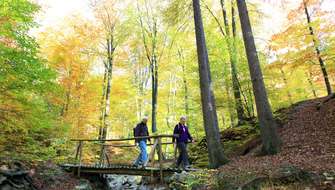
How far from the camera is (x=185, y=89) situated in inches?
802

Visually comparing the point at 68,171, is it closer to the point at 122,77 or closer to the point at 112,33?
the point at 112,33

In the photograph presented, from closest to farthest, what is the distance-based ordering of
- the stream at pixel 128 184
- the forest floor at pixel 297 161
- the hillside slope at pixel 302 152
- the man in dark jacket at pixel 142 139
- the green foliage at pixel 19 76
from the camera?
the forest floor at pixel 297 161, the hillside slope at pixel 302 152, the green foliage at pixel 19 76, the stream at pixel 128 184, the man in dark jacket at pixel 142 139

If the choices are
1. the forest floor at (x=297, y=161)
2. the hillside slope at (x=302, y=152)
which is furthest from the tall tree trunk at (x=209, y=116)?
the forest floor at (x=297, y=161)

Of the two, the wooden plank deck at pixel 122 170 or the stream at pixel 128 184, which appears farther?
the stream at pixel 128 184

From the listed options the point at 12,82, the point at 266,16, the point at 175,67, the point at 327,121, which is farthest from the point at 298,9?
the point at 12,82

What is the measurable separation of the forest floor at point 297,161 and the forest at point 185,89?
32mm

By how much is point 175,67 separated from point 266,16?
438 inches

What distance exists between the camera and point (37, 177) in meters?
8.11

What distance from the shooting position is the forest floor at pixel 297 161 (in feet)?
16.3

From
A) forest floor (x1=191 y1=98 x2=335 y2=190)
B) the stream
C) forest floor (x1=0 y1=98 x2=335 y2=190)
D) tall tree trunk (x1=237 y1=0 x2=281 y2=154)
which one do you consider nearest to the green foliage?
forest floor (x1=0 y1=98 x2=335 y2=190)

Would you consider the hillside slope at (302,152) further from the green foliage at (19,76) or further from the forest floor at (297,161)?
the green foliage at (19,76)

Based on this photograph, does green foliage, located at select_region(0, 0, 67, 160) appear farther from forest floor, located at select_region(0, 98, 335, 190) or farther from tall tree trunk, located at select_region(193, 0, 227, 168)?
tall tree trunk, located at select_region(193, 0, 227, 168)

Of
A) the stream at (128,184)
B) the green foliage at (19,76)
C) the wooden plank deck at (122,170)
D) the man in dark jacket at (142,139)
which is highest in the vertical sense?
the green foliage at (19,76)

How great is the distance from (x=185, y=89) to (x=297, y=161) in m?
14.6
